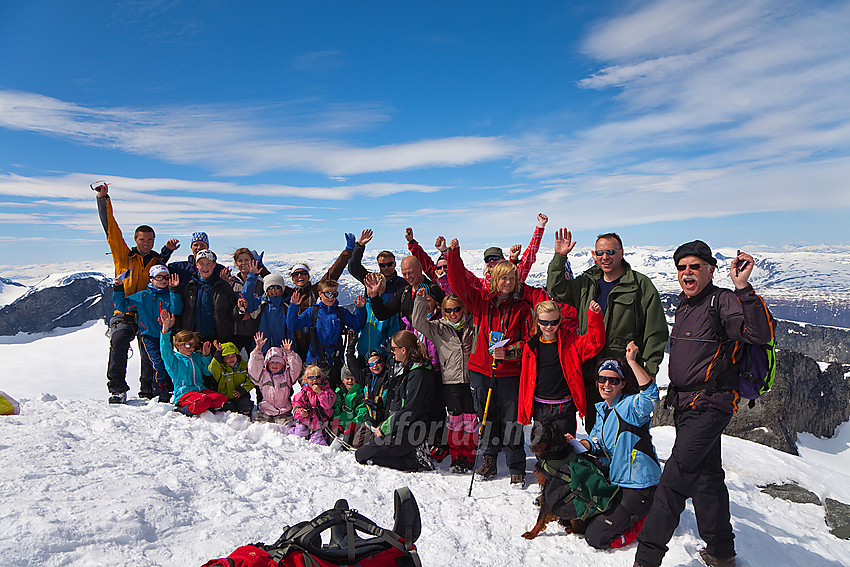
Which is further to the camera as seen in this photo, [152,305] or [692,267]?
[152,305]

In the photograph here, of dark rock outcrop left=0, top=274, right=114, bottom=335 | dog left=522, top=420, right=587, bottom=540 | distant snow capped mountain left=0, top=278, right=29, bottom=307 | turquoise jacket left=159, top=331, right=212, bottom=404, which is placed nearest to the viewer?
dog left=522, top=420, right=587, bottom=540

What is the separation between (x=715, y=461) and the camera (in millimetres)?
4281

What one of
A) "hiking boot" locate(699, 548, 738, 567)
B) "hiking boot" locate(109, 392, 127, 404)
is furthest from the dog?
"hiking boot" locate(109, 392, 127, 404)

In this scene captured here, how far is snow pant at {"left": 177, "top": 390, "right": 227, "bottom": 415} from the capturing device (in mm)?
6996

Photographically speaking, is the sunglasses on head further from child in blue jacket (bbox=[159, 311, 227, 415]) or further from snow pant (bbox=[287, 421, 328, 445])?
child in blue jacket (bbox=[159, 311, 227, 415])

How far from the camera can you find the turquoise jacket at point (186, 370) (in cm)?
741

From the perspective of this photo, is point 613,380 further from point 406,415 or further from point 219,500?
point 219,500

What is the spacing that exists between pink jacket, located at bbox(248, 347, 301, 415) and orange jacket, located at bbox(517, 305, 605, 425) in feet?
12.8

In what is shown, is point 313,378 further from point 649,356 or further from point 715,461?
point 715,461

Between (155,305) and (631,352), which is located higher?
(155,305)

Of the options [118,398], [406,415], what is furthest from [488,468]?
[118,398]

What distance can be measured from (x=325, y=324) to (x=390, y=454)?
8.69 ft

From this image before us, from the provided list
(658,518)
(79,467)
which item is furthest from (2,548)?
(658,518)

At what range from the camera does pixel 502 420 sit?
6.17 meters
